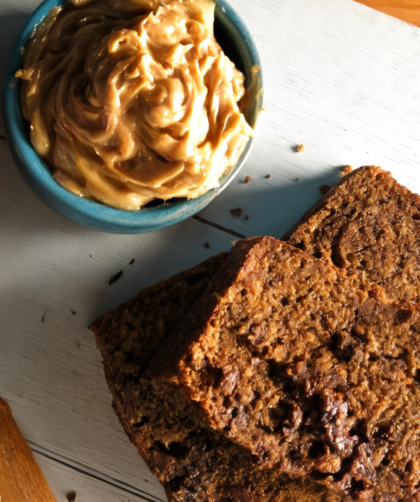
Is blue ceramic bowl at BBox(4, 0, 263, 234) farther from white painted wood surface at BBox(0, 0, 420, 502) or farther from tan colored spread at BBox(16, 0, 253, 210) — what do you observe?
white painted wood surface at BBox(0, 0, 420, 502)

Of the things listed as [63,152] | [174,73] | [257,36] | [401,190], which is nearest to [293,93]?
[257,36]

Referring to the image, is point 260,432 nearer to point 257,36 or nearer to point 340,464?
point 340,464

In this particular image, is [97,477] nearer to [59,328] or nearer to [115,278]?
[59,328]

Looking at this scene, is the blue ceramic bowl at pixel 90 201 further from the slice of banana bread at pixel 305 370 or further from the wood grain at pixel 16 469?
the wood grain at pixel 16 469

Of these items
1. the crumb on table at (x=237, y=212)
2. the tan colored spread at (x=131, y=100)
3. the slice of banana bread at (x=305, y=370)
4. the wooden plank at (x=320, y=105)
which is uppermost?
the tan colored spread at (x=131, y=100)

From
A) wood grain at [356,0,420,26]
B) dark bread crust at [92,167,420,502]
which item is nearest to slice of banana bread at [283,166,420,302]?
dark bread crust at [92,167,420,502]

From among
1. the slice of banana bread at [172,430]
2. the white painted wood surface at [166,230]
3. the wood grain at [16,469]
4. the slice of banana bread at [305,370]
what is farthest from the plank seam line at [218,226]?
the wood grain at [16,469]
